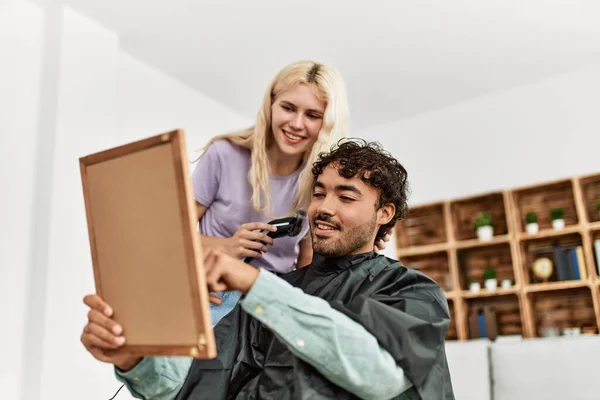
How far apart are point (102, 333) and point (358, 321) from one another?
0.50 meters

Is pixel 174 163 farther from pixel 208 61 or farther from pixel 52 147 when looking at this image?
pixel 208 61

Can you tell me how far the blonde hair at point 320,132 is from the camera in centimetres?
196

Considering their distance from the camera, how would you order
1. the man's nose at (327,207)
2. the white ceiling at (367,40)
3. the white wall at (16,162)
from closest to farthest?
the man's nose at (327,207)
the white wall at (16,162)
the white ceiling at (367,40)

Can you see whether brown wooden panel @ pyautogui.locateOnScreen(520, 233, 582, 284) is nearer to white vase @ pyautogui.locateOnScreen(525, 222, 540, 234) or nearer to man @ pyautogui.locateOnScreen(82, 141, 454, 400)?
white vase @ pyautogui.locateOnScreen(525, 222, 540, 234)

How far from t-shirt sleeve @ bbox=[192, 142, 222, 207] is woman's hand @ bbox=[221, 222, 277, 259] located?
379 mm

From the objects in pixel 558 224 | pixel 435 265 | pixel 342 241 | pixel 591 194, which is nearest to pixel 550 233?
pixel 558 224

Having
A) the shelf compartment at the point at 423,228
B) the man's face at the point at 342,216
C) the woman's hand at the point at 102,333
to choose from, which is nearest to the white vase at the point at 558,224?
the shelf compartment at the point at 423,228

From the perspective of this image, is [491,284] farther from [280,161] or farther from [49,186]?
[49,186]

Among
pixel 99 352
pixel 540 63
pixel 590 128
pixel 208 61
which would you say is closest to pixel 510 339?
pixel 590 128

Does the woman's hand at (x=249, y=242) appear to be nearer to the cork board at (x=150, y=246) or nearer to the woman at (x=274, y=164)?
the woman at (x=274, y=164)

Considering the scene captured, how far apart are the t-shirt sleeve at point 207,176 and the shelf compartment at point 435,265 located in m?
3.24

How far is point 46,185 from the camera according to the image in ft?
10.4

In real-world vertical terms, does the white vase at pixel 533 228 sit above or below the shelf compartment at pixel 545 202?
below

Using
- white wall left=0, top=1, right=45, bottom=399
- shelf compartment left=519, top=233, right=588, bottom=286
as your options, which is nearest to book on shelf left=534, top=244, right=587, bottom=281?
shelf compartment left=519, top=233, right=588, bottom=286
